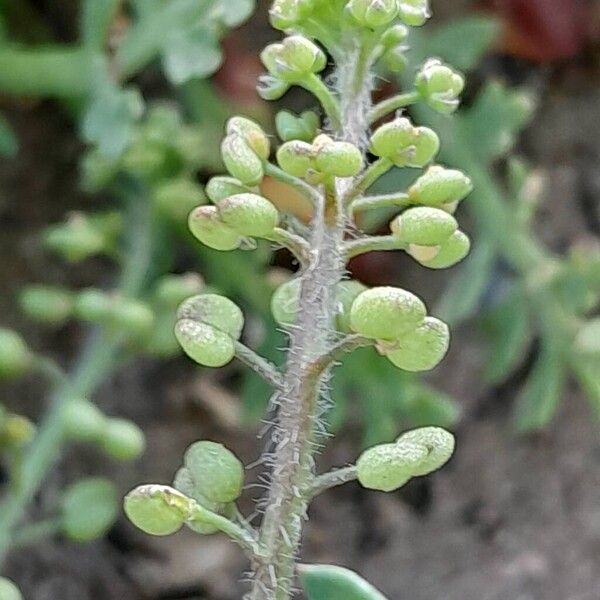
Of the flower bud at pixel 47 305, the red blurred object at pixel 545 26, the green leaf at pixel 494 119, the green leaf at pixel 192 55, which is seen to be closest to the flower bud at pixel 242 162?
the green leaf at pixel 192 55

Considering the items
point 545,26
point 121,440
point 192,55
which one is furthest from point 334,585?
point 545,26

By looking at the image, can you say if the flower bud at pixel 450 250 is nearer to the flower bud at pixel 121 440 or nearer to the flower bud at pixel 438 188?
the flower bud at pixel 438 188

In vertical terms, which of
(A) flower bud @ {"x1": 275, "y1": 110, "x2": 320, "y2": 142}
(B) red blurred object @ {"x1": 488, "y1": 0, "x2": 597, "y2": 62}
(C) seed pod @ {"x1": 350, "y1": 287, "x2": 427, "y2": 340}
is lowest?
(C) seed pod @ {"x1": 350, "y1": 287, "x2": 427, "y2": 340}

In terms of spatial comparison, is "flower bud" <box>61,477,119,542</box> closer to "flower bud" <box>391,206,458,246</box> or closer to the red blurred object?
"flower bud" <box>391,206,458,246</box>

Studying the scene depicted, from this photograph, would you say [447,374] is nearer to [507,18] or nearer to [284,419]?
[507,18]

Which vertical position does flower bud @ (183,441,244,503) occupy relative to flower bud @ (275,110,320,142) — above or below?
below

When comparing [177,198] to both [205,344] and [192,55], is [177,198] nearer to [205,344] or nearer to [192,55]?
[192,55]

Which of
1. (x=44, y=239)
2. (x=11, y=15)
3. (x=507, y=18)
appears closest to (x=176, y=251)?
(x=44, y=239)

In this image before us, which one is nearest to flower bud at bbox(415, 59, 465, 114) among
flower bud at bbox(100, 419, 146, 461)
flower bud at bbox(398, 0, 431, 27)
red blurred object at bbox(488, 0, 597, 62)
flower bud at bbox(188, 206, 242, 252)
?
flower bud at bbox(398, 0, 431, 27)
